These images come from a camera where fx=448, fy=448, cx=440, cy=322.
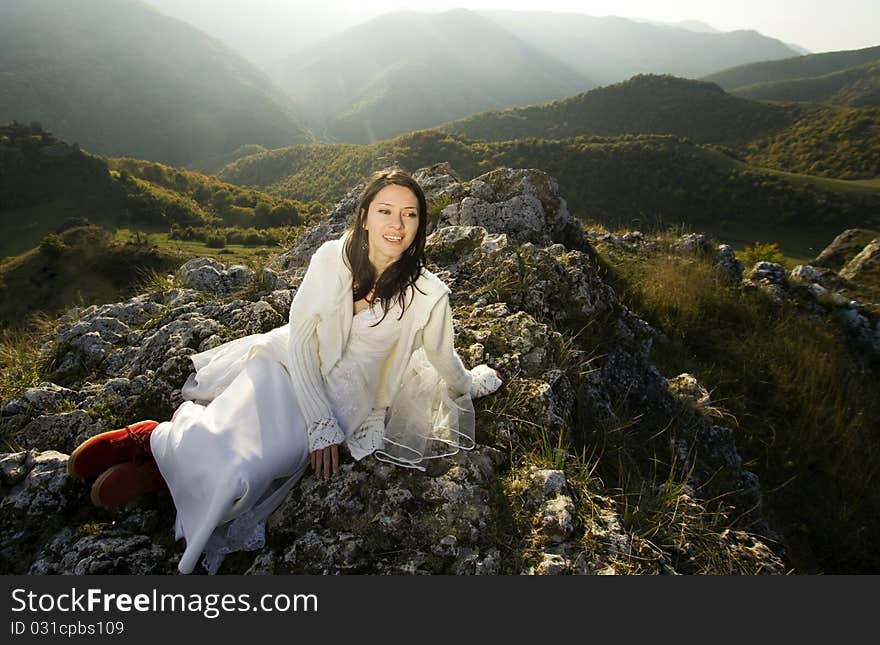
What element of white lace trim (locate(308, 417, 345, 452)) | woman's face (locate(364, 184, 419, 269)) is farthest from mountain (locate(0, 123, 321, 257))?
white lace trim (locate(308, 417, 345, 452))

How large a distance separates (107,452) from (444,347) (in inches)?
80.1

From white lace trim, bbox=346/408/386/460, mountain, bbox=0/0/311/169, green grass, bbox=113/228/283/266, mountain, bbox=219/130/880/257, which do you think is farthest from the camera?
mountain, bbox=0/0/311/169

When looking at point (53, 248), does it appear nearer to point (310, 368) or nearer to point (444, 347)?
point (310, 368)

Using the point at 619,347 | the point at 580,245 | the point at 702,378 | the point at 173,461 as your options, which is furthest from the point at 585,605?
the point at 580,245

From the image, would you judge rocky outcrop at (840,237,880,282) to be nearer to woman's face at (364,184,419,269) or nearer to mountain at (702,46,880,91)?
woman's face at (364,184,419,269)

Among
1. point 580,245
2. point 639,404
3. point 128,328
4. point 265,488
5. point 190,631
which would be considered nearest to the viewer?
point 190,631

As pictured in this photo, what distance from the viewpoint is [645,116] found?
7619 cm

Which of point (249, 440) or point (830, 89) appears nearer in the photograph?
point (249, 440)

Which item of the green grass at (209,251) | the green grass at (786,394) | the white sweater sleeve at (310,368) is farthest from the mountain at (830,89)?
the white sweater sleeve at (310,368)

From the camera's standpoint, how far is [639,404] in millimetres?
4078

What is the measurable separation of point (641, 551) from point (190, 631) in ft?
6.96

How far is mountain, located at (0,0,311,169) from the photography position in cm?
10406

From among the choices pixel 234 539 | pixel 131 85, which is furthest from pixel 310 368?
pixel 131 85

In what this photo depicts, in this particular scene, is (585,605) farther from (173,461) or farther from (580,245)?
(580,245)
